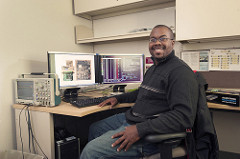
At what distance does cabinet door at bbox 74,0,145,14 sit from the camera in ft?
6.63

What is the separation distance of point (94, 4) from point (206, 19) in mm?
1251

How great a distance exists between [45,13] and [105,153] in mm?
1590

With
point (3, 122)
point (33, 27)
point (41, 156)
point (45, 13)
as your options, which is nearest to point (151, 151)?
point (41, 156)

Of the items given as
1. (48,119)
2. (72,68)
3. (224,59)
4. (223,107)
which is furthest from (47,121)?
(224,59)

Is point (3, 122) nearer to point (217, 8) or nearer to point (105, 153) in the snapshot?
point (105, 153)

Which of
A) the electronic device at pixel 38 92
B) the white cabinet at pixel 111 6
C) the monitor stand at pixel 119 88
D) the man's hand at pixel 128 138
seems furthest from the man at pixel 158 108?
the white cabinet at pixel 111 6

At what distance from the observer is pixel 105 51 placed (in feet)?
8.23

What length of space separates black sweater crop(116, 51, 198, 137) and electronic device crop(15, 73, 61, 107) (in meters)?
0.60

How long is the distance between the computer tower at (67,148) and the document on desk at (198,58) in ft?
4.66

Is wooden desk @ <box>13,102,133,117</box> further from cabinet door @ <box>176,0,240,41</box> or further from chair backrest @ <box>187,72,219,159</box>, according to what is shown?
cabinet door @ <box>176,0,240,41</box>

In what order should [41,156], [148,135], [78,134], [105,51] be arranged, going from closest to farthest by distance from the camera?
[148,135], [41,156], [78,134], [105,51]

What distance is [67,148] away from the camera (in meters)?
1.42

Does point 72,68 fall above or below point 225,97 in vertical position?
above

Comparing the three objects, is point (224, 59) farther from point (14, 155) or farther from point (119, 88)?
point (14, 155)
